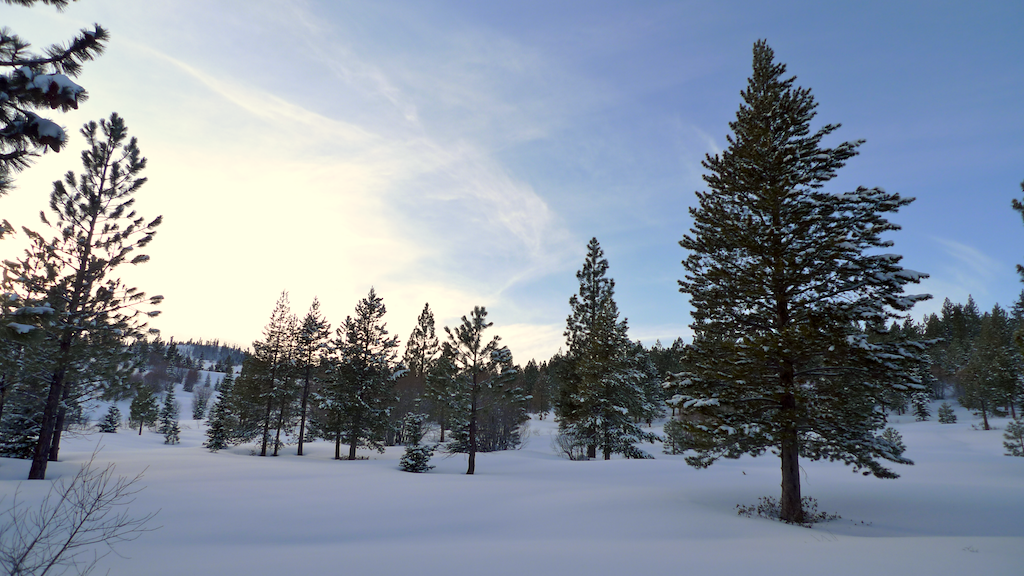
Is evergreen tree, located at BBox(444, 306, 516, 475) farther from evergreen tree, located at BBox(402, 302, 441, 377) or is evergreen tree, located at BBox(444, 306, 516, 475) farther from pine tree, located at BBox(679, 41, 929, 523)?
evergreen tree, located at BBox(402, 302, 441, 377)

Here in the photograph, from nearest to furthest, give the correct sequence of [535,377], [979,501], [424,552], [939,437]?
[424,552] → [979,501] → [939,437] → [535,377]

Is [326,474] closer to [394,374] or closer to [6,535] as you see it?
[6,535]

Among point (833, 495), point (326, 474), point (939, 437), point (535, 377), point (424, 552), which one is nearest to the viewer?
point (424, 552)

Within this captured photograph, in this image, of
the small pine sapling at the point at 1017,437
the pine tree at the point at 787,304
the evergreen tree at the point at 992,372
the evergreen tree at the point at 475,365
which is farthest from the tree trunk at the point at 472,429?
the evergreen tree at the point at 992,372

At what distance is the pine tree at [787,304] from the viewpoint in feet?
34.8

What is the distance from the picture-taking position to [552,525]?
9.98 m

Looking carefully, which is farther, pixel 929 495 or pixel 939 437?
pixel 939 437

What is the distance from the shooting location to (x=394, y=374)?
3372 cm

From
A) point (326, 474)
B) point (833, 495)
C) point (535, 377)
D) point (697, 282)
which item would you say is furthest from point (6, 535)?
point (535, 377)

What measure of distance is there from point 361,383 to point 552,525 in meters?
26.1

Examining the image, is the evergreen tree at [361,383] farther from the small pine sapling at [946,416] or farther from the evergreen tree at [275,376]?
the small pine sapling at [946,416]

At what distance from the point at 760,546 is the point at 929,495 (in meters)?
10.3

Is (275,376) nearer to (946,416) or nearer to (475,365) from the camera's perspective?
(475,365)

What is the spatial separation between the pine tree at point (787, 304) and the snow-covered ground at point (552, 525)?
2147mm
